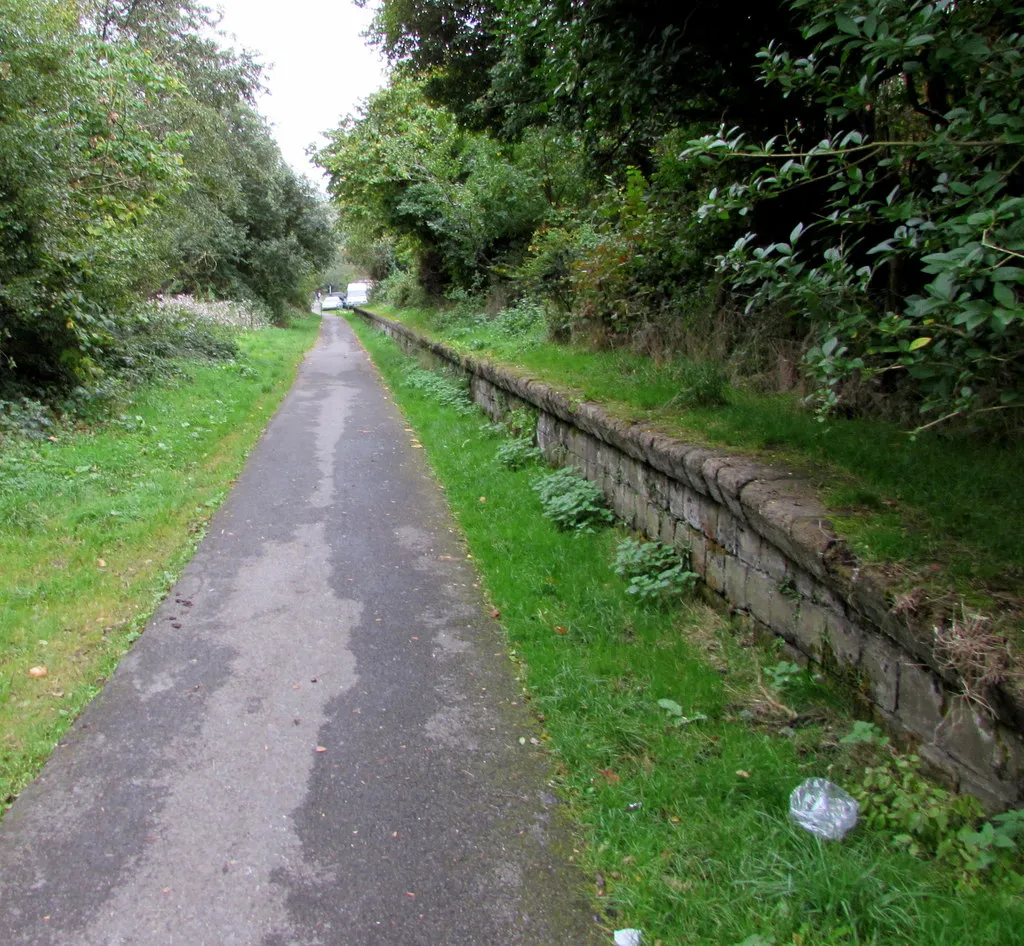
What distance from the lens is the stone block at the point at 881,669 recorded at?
288 cm

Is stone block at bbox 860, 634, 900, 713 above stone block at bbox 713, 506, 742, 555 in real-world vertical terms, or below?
below

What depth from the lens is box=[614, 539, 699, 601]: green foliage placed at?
447cm

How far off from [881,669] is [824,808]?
1.98ft

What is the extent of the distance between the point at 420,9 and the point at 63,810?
37.8 ft

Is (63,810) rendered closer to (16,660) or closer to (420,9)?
(16,660)

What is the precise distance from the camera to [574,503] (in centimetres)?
602

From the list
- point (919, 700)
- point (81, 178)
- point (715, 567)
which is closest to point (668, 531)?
point (715, 567)

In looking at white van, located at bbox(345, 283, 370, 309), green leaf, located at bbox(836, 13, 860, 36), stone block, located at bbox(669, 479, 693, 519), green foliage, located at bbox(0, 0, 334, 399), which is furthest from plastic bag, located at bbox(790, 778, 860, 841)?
white van, located at bbox(345, 283, 370, 309)

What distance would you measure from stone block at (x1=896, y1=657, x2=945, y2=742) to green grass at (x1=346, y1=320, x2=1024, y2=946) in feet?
0.87

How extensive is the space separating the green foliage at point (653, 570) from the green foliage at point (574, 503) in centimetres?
72

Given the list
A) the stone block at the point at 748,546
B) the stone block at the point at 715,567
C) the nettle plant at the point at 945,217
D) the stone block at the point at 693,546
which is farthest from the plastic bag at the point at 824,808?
the stone block at the point at 693,546

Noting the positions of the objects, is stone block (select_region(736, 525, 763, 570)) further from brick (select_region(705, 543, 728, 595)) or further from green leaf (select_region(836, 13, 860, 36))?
green leaf (select_region(836, 13, 860, 36))

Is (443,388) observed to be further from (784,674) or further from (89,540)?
(784,674)

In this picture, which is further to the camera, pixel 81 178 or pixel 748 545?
pixel 81 178
